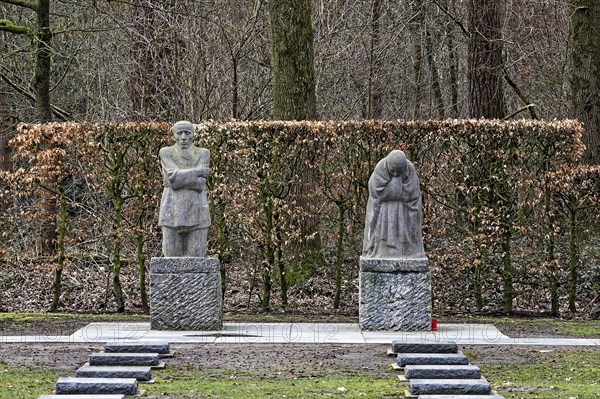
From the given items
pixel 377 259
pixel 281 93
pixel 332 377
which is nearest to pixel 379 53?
pixel 281 93

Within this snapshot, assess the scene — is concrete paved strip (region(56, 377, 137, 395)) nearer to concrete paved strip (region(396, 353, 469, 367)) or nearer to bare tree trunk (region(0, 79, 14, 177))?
concrete paved strip (region(396, 353, 469, 367))

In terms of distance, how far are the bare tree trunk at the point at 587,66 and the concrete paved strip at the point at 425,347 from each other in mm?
9081

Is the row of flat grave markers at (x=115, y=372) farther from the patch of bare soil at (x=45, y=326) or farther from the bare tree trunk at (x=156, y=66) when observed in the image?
the bare tree trunk at (x=156, y=66)

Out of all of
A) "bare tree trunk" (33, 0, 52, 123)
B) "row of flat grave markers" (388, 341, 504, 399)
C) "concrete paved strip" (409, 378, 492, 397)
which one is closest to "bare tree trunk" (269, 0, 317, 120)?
"bare tree trunk" (33, 0, 52, 123)

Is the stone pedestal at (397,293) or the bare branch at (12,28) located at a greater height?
the bare branch at (12,28)

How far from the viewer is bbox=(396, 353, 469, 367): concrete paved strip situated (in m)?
11.4

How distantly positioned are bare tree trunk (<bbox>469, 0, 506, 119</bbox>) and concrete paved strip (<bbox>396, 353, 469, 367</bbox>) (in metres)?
11.3

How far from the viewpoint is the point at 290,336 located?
14.3 m

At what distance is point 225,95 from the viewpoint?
2217cm

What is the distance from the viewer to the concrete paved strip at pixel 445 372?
34.9ft

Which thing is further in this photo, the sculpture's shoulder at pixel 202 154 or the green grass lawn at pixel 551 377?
the sculpture's shoulder at pixel 202 154

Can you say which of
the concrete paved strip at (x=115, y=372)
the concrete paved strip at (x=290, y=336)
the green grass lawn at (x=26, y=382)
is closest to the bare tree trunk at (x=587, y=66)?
the concrete paved strip at (x=290, y=336)

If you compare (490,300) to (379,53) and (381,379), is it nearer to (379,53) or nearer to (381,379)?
(381,379)

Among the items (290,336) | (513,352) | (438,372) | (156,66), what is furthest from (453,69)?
(438,372)
